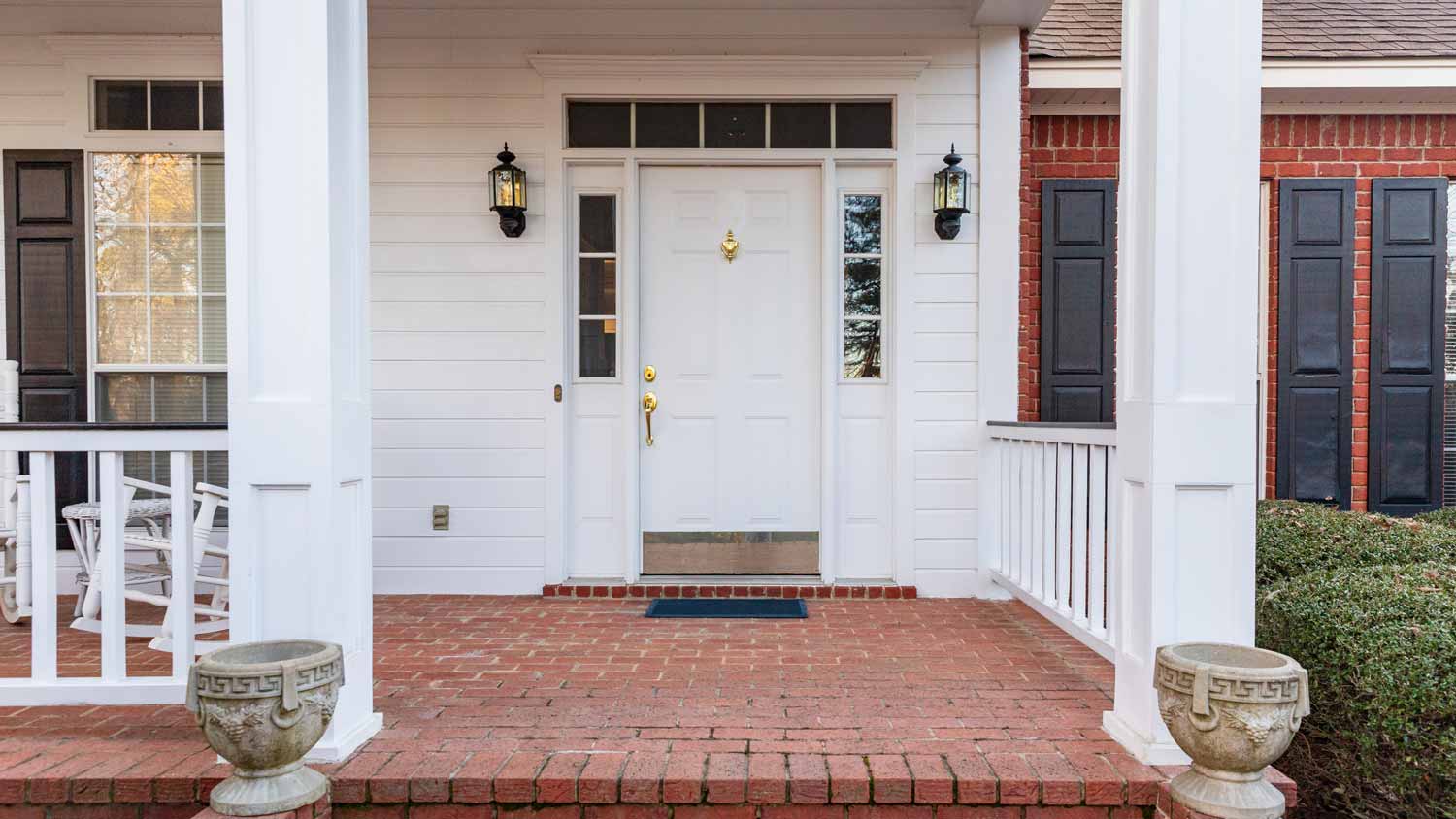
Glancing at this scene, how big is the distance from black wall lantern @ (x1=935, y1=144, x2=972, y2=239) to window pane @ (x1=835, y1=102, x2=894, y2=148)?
319 mm

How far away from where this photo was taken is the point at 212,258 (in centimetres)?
399

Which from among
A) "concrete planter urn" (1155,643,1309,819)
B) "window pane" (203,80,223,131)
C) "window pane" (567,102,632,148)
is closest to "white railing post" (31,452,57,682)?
"window pane" (203,80,223,131)

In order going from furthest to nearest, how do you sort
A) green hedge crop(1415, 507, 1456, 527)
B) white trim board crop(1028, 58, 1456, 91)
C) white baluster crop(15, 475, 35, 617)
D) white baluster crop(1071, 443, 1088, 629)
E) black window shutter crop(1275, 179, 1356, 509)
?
black window shutter crop(1275, 179, 1356, 509) → white trim board crop(1028, 58, 1456, 91) → green hedge crop(1415, 507, 1456, 527) → white baluster crop(15, 475, 35, 617) → white baluster crop(1071, 443, 1088, 629)

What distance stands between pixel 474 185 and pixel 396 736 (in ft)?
8.45

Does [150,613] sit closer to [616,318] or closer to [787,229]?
[616,318]

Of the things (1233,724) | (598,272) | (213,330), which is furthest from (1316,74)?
(213,330)

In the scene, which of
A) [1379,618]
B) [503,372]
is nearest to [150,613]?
[503,372]

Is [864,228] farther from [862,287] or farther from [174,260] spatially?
[174,260]

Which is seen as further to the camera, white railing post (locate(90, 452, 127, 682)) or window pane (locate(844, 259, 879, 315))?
window pane (locate(844, 259, 879, 315))

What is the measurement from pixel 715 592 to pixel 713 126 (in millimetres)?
2200

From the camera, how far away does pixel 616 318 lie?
400 cm

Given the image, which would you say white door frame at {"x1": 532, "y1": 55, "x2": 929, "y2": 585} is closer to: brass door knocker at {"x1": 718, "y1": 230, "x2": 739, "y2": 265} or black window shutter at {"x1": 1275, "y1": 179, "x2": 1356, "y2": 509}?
brass door knocker at {"x1": 718, "y1": 230, "x2": 739, "y2": 265}

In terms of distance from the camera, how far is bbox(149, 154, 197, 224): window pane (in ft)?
13.0

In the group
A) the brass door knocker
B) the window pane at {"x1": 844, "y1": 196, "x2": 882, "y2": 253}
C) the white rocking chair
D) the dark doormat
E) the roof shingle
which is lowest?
the dark doormat
